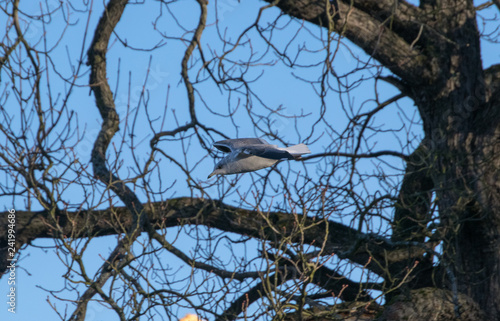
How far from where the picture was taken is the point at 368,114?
21.3 ft

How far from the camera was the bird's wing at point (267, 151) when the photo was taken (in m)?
3.19

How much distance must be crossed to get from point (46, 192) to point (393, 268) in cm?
385

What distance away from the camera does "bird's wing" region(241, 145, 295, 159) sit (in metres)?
3.19

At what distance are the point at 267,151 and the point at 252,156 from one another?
0.17 metres

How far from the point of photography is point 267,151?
3229mm

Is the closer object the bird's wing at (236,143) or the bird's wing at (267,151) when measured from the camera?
the bird's wing at (267,151)

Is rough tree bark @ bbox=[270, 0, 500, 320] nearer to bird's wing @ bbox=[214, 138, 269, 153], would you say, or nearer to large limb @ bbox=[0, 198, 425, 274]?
large limb @ bbox=[0, 198, 425, 274]

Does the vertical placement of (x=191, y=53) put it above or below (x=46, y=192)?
above

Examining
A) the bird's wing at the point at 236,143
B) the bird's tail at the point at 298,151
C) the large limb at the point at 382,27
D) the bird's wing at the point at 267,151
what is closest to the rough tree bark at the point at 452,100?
the large limb at the point at 382,27

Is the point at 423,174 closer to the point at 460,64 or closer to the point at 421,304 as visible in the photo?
the point at 460,64

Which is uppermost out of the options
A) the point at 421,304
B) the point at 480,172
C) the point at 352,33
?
the point at 352,33

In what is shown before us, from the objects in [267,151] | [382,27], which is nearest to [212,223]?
[382,27]

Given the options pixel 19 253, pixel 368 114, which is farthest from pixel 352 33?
pixel 19 253

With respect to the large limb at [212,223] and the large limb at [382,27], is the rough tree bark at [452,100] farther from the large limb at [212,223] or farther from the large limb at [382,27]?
the large limb at [212,223]
